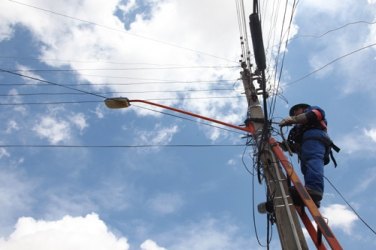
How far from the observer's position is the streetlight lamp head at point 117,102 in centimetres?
655

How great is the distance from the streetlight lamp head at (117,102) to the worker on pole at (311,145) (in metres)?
2.54

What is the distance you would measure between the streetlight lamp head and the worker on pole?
2.54 m

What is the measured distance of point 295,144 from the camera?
5621mm

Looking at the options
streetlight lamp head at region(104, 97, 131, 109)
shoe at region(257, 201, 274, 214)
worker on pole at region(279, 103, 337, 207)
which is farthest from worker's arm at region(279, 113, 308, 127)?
streetlight lamp head at region(104, 97, 131, 109)

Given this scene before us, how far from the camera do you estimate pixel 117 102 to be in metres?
6.61

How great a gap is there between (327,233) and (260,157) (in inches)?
69.4

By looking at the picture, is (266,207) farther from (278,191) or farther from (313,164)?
(313,164)

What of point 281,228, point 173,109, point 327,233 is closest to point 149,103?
point 173,109

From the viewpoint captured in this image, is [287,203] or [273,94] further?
[273,94]

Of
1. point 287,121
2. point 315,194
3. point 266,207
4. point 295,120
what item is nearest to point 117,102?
point 287,121

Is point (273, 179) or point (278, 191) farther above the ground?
point (273, 179)

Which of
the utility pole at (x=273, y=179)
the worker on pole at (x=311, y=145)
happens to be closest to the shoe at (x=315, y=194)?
the worker on pole at (x=311, y=145)

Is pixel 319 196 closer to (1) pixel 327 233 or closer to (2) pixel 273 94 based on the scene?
(1) pixel 327 233

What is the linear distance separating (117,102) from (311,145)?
318 centimetres
